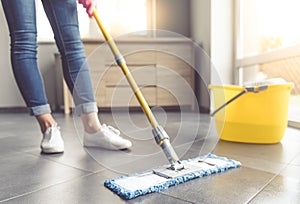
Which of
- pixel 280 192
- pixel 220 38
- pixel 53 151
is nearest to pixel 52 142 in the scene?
pixel 53 151

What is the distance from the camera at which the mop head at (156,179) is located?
716 millimetres

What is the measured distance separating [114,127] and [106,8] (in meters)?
1.85

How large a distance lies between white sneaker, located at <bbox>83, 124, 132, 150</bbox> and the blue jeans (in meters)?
0.09

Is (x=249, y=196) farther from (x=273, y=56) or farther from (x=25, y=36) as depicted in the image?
(x=273, y=56)

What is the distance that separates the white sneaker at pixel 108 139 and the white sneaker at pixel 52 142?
0.11 metres

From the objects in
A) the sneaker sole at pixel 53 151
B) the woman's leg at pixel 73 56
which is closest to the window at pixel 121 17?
the woman's leg at pixel 73 56

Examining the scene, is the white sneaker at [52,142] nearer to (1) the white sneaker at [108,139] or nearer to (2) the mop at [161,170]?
(1) the white sneaker at [108,139]

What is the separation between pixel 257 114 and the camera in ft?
4.02

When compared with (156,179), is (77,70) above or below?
above

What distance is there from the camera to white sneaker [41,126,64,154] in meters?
1.09

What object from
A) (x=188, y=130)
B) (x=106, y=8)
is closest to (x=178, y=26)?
(x=106, y=8)

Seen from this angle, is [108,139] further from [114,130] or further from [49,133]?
[49,133]

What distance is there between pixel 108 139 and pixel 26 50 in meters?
0.41

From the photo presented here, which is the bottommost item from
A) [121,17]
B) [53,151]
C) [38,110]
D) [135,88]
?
[53,151]
